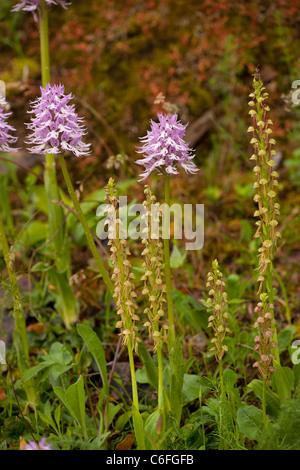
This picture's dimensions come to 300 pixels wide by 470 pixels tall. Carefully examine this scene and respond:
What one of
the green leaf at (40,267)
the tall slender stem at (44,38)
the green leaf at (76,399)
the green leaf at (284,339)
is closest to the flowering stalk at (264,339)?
the green leaf at (284,339)

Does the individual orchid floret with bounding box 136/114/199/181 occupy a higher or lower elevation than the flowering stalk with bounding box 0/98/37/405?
higher

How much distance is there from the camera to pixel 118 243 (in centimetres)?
185

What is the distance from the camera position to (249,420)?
1891 millimetres

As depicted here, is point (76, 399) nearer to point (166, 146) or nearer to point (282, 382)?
point (282, 382)

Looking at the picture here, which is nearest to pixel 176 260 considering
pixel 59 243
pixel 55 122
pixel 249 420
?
pixel 59 243

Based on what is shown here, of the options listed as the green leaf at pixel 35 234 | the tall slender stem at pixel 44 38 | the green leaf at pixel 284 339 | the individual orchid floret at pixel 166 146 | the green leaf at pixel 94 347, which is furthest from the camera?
the green leaf at pixel 35 234

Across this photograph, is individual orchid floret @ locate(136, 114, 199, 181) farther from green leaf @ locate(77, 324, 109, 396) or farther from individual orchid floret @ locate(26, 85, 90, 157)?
green leaf @ locate(77, 324, 109, 396)

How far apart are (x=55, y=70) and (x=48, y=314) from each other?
3.05 m

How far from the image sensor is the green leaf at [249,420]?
1.87 meters

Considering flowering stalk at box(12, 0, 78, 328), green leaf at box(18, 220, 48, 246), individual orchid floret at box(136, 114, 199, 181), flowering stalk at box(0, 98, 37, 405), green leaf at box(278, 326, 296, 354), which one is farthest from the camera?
green leaf at box(18, 220, 48, 246)

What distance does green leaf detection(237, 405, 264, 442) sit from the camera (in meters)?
1.87

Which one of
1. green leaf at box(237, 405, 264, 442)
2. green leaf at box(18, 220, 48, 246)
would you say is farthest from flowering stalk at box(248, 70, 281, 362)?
green leaf at box(18, 220, 48, 246)

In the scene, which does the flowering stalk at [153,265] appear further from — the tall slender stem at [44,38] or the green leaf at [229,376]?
the tall slender stem at [44,38]

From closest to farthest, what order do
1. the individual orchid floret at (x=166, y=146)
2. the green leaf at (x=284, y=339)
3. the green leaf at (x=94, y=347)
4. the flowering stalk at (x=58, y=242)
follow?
the individual orchid floret at (x=166, y=146)
the green leaf at (x=94, y=347)
the green leaf at (x=284, y=339)
the flowering stalk at (x=58, y=242)
